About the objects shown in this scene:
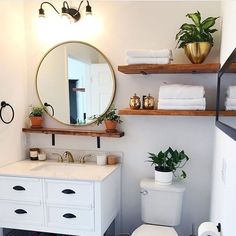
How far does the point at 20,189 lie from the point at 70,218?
0.46 meters

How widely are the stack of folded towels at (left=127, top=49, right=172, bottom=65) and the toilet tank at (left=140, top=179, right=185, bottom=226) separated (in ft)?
3.32

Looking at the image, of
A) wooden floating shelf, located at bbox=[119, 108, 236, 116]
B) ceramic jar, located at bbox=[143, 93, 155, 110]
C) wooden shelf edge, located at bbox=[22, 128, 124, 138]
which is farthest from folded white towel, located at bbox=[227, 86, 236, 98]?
wooden shelf edge, located at bbox=[22, 128, 124, 138]

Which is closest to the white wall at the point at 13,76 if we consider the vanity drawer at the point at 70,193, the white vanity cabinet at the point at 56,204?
the white vanity cabinet at the point at 56,204

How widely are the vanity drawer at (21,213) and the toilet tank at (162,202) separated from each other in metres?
0.86

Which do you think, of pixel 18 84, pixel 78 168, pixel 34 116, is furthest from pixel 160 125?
pixel 18 84

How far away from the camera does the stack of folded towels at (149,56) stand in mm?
2045

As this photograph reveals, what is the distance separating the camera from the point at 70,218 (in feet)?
6.62

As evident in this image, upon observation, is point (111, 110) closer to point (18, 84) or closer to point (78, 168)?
point (78, 168)

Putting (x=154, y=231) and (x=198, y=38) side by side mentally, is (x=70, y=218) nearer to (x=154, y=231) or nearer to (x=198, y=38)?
(x=154, y=231)

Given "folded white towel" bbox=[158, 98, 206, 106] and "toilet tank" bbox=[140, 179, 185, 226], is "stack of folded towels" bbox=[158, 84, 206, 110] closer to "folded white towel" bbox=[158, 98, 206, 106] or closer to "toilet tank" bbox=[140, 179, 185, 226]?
"folded white towel" bbox=[158, 98, 206, 106]

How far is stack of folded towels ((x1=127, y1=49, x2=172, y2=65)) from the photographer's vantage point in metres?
2.04

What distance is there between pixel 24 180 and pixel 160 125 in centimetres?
123

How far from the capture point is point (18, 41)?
246cm

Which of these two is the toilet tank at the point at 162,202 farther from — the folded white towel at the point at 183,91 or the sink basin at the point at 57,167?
the folded white towel at the point at 183,91
